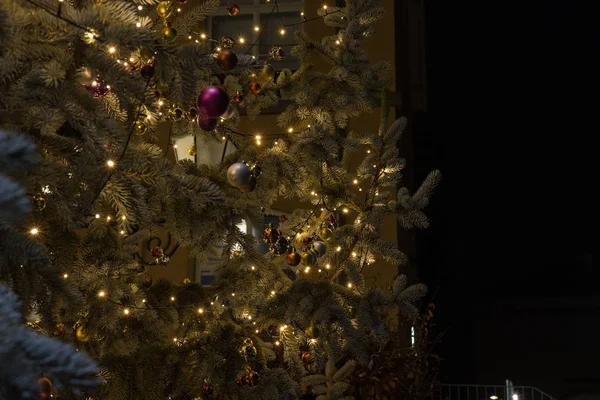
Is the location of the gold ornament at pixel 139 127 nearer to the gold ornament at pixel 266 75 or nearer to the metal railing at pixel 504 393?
the gold ornament at pixel 266 75

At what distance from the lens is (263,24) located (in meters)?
7.93

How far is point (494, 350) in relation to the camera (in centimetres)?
1620

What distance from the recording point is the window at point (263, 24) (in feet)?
25.6

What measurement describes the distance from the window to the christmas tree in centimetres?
340

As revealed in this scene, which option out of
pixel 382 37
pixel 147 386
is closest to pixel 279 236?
pixel 147 386

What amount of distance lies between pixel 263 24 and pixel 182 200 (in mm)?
5065

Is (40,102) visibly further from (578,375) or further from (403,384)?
(578,375)

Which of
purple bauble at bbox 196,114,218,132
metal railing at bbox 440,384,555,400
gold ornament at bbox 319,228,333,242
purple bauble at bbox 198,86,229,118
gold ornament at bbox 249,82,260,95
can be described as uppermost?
gold ornament at bbox 249,82,260,95

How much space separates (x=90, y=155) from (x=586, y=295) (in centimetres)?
1601

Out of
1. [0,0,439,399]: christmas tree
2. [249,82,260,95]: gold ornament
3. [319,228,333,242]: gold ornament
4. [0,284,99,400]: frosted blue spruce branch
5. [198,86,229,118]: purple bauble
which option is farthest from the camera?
[319,228,333,242]: gold ornament

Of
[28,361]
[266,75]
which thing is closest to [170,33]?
[266,75]

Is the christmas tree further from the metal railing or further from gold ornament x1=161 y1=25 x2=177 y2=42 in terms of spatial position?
the metal railing

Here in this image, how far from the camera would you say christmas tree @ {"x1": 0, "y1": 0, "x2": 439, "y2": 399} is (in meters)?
2.36

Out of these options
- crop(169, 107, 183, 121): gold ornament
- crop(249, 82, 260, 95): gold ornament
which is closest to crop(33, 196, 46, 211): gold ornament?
crop(169, 107, 183, 121): gold ornament
